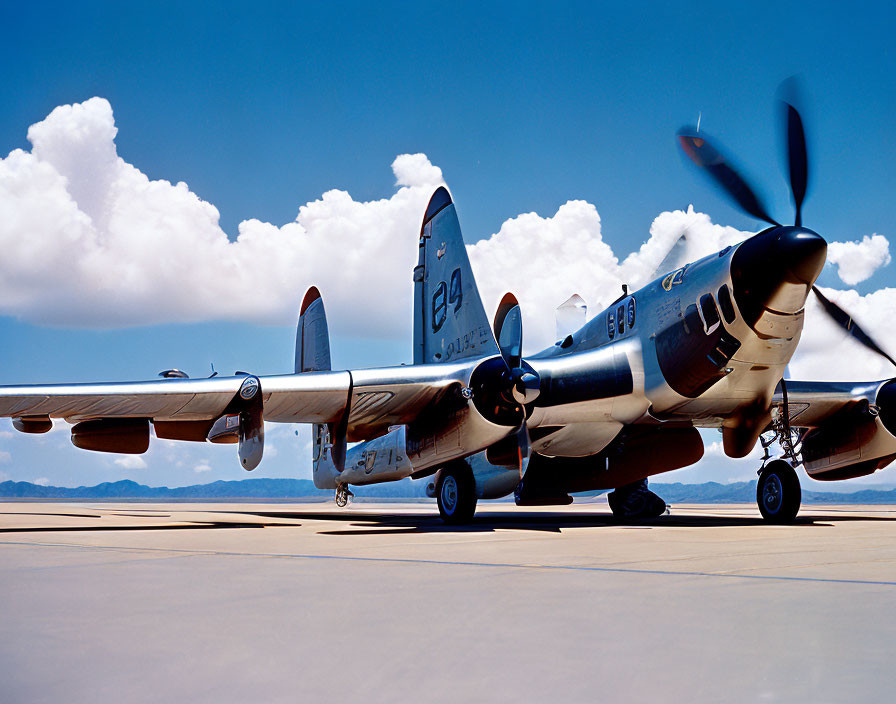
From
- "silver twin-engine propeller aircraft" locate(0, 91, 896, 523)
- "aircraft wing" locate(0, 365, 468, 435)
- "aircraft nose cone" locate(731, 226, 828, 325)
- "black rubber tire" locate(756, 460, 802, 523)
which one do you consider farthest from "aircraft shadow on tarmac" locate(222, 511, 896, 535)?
"aircraft nose cone" locate(731, 226, 828, 325)

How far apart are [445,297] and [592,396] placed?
494 centimetres

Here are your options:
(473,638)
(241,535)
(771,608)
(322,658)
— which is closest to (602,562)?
(771,608)

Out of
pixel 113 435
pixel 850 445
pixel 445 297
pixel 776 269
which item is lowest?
pixel 850 445

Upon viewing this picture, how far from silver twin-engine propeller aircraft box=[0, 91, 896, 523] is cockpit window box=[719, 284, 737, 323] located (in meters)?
0.03

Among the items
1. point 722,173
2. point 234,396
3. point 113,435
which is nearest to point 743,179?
point 722,173

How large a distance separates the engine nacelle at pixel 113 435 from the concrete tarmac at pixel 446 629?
26.1 ft

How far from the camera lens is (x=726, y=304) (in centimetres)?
1265

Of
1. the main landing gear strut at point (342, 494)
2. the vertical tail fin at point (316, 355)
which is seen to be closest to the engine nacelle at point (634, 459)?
the main landing gear strut at point (342, 494)

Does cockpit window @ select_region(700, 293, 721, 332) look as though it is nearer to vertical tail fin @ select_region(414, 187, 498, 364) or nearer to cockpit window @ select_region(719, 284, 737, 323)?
cockpit window @ select_region(719, 284, 737, 323)

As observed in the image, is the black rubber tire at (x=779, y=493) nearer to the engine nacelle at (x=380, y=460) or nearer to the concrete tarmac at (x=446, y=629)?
the engine nacelle at (x=380, y=460)

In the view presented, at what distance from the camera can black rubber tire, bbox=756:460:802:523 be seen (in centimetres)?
1437

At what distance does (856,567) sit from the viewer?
20.9 ft

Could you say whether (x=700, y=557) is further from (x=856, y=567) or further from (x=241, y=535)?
(x=241, y=535)

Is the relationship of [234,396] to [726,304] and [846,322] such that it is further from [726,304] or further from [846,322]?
[846,322]
